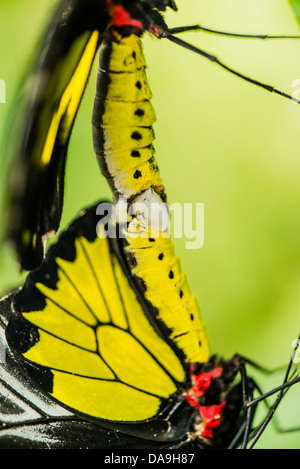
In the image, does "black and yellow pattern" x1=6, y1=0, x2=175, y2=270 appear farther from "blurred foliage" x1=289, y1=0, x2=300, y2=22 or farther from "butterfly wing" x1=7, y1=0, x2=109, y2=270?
"blurred foliage" x1=289, y1=0, x2=300, y2=22

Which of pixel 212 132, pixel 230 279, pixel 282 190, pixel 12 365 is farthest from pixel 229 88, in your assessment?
pixel 12 365

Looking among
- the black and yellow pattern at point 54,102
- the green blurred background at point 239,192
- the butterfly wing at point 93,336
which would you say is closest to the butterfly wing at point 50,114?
the black and yellow pattern at point 54,102

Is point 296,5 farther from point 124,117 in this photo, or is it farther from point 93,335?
point 93,335

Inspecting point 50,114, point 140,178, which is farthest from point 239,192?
point 50,114

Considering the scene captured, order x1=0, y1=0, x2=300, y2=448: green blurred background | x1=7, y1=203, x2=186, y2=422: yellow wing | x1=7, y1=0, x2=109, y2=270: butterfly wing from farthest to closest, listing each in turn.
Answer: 1. x1=0, y1=0, x2=300, y2=448: green blurred background
2. x1=7, y1=203, x2=186, y2=422: yellow wing
3. x1=7, y1=0, x2=109, y2=270: butterfly wing

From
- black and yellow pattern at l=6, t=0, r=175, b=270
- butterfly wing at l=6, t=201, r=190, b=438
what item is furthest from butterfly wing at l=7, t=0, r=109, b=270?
butterfly wing at l=6, t=201, r=190, b=438

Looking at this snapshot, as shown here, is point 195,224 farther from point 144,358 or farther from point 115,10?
point 115,10

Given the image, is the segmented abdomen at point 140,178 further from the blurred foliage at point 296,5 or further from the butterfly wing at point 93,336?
the blurred foliage at point 296,5
